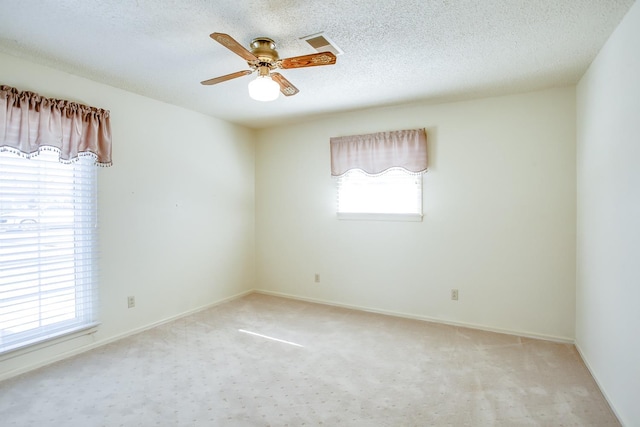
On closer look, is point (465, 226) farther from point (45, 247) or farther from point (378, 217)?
point (45, 247)

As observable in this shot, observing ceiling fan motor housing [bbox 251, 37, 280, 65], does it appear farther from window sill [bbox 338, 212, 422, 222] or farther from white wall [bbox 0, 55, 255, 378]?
window sill [bbox 338, 212, 422, 222]

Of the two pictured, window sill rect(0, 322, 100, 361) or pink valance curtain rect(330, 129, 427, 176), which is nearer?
window sill rect(0, 322, 100, 361)

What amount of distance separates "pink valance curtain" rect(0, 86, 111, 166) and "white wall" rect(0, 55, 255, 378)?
0.13 meters

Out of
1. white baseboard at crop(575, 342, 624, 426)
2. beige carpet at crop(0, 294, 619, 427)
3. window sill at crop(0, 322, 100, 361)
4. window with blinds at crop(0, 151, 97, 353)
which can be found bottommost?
beige carpet at crop(0, 294, 619, 427)

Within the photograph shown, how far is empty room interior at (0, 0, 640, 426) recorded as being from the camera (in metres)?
1.97

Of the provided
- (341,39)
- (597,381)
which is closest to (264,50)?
(341,39)

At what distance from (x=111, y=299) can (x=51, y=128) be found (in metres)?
1.59

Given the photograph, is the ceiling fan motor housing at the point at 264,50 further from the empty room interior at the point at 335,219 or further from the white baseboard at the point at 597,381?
the white baseboard at the point at 597,381

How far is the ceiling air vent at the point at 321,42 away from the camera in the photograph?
200cm

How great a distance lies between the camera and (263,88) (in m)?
2.02

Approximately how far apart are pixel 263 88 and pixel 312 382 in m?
2.07

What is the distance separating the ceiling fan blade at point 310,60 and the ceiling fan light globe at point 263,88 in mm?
153

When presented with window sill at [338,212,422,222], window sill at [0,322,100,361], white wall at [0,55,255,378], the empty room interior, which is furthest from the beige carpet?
window sill at [338,212,422,222]

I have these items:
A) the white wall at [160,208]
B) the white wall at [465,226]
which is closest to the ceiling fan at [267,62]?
the white wall at [160,208]
